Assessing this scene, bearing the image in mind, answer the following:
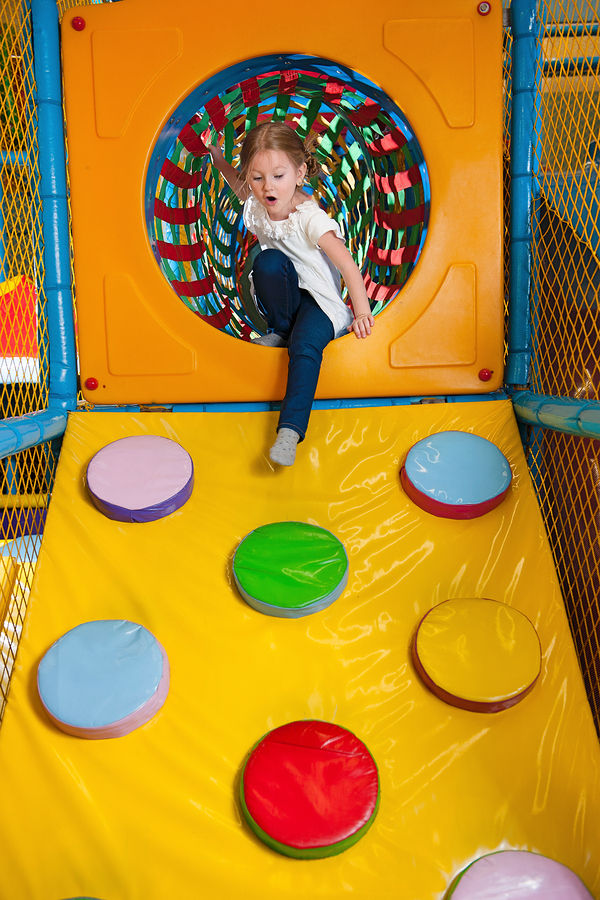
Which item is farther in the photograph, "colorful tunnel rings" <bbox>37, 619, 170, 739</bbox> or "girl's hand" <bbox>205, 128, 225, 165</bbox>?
"girl's hand" <bbox>205, 128, 225, 165</bbox>

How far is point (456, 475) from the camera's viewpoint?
1.26m

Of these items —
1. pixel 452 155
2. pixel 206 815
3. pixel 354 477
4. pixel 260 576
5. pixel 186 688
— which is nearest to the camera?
pixel 206 815

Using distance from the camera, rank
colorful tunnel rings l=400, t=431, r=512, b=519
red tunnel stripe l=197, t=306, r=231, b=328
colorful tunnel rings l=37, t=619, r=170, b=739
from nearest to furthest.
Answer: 1. colorful tunnel rings l=37, t=619, r=170, b=739
2. colorful tunnel rings l=400, t=431, r=512, b=519
3. red tunnel stripe l=197, t=306, r=231, b=328

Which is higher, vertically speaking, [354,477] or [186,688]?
[354,477]

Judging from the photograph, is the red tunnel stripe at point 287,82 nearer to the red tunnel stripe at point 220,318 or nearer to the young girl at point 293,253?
the young girl at point 293,253

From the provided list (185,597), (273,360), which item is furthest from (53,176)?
(185,597)

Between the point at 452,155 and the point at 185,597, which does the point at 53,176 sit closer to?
the point at 452,155

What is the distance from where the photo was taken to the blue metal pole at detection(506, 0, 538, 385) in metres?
1.48

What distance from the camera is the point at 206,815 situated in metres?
0.89

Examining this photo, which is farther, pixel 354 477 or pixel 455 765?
pixel 354 477

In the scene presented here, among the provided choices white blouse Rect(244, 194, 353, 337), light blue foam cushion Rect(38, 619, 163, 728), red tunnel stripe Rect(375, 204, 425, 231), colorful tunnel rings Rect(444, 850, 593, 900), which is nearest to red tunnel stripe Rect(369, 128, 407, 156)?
red tunnel stripe Rect(375, 204, 425, 231)

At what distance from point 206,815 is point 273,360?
2.94ft

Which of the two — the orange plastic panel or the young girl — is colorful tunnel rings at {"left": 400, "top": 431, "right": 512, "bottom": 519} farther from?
the young girl

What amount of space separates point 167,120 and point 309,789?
135cm
